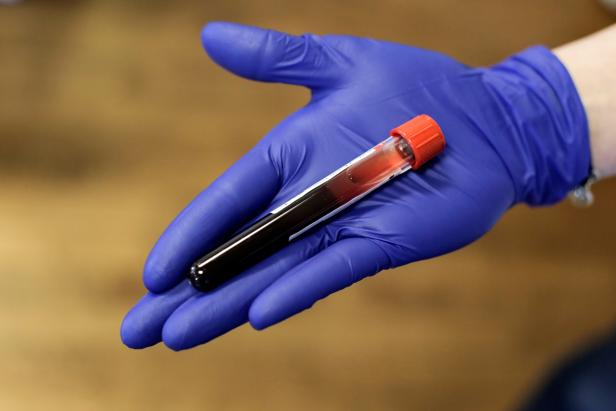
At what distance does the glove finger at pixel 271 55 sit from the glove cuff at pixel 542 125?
0.25 m

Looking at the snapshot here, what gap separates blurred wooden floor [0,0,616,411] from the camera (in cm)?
99

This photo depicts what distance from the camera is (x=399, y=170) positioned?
67 centimetres

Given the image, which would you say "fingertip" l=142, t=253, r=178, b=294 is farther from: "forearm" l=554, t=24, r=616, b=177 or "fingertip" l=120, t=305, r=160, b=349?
"forearm" l=554, t=24, r=616, b=177

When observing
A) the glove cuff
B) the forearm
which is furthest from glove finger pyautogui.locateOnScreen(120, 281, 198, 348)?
the forearm

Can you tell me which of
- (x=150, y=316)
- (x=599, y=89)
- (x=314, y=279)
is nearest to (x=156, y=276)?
(x=150, y=316)

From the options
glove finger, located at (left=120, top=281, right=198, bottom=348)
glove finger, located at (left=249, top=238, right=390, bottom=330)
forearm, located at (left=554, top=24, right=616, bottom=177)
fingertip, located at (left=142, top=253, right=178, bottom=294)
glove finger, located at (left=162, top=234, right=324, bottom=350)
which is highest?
→ fingertip, located at (left=142, top=253, right=178, bottom=294)

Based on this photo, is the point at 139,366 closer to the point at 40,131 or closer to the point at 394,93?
the point at 40,131

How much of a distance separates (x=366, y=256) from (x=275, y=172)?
6.0 inches

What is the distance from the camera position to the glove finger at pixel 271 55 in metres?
0.67

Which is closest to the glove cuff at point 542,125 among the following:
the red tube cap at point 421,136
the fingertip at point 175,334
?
the red tube cap at point 421,136

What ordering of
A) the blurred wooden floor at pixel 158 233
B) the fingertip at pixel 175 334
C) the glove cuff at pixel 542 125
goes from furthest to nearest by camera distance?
the blurred wooden floor at pixel 158 233, the glove cuff at pixel 542 125, the fingertip at pixel 175 334

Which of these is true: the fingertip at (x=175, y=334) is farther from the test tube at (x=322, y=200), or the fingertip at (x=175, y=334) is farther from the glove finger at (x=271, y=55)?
the glove finger at (x=271, y=55)

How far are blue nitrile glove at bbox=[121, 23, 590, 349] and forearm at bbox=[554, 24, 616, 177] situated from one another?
26 millimetres

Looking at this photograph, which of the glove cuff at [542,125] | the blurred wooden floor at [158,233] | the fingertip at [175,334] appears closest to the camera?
the fingertip at [175,334]
